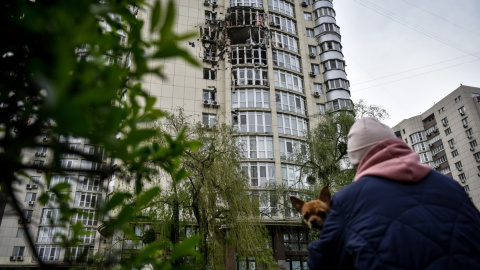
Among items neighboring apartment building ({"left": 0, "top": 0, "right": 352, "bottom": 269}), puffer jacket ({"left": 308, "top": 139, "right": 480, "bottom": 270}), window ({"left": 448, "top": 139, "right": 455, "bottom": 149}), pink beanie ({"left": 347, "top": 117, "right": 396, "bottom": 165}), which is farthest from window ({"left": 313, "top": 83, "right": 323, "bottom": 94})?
window ({"left": 448, "top": 139, "right": 455, "bottom": 149})

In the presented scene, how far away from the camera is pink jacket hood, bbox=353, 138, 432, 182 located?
1682 millimetres

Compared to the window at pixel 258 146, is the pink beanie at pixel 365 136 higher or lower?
lower

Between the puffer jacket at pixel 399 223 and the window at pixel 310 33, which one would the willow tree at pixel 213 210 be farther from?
the window at pixel 310 33

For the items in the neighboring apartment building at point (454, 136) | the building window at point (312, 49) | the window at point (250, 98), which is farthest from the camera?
the neighboring apartment building at point (454, 136)

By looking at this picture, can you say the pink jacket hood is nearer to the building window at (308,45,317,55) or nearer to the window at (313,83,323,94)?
the window at (313,83,323,94)

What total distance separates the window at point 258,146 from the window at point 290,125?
1.91m

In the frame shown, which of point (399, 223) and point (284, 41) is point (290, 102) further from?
point (399, 223)

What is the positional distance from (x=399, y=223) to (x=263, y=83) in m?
28.0

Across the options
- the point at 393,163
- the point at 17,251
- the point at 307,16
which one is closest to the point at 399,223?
the point at 393,163

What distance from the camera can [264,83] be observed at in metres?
29.0

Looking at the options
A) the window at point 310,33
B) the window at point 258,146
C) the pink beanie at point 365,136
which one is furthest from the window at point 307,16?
the pink beanie at point 365,136

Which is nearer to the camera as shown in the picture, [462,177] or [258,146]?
[258,146]

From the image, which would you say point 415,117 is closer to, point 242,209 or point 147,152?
point 242,209

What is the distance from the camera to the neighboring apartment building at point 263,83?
83.3ft
